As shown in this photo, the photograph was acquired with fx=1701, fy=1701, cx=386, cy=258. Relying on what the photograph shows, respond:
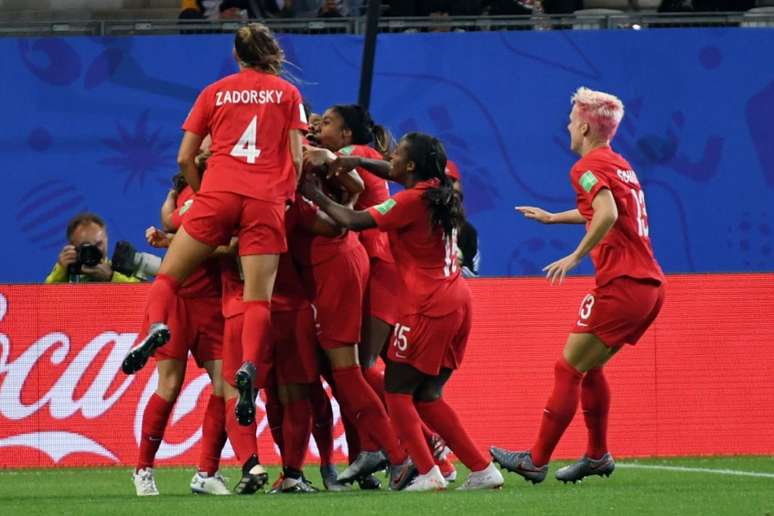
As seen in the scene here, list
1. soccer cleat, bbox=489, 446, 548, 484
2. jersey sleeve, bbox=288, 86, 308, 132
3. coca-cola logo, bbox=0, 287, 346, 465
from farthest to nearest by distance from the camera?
coca-cola logo, bbox=0, 287, 346, 465, soccer cleat, bbox=489, 446, 548, 484, jersey sleeve, bbox=288, 86, 308, 132

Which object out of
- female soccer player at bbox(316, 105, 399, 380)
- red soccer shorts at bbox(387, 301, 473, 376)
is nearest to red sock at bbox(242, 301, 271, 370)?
red soccer shorts at bbox(387, 301, 473, 376)

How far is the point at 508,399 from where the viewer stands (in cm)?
1211

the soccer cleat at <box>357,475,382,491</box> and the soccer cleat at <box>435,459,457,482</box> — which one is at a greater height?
the soccer cleat at <box>435,459,457,482</box>

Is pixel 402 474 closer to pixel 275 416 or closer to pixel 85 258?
pixel 275 416

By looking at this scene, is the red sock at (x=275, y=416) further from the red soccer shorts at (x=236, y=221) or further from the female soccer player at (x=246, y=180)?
the red soccer shorts at (x=236, y=221)

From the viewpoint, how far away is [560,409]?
9203mm

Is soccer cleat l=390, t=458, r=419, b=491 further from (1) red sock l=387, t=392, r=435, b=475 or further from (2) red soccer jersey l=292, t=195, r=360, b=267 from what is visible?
(2) red soccer jersey l=292, t=195, r=360, b=267

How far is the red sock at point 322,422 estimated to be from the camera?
385 inches

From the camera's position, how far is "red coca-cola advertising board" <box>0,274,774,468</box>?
1185 cm

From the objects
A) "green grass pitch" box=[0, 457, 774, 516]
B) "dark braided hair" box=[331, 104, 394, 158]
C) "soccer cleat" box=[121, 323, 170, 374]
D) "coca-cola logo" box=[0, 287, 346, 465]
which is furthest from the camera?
"coca-cola logo" box=[0, 287, 346, 465]

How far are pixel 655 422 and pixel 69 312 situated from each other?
422 centimetres

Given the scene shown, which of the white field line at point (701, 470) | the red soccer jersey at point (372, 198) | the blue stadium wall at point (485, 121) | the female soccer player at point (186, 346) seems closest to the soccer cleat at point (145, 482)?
the female soccer player at point (186, 346)

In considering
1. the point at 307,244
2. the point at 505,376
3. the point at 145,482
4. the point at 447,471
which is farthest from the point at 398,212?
the point at 505,376

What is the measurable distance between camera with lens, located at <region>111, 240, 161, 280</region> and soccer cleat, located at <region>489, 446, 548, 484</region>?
2.51 m
